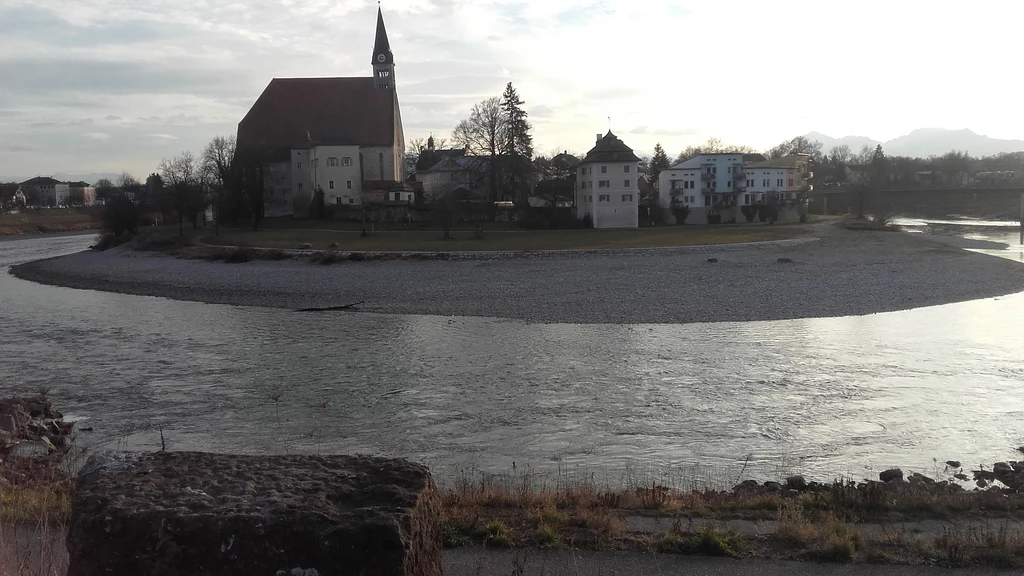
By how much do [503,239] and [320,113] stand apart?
116ft

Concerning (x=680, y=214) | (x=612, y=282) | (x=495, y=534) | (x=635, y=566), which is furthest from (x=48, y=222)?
(x=635, y=566)

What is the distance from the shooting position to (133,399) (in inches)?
551

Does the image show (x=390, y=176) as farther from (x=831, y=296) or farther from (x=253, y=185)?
(x=831, y=296)

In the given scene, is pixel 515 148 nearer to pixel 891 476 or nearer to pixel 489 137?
pixel 489 137

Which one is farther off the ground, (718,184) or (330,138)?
(330,138)

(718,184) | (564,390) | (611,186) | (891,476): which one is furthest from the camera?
(718,184)

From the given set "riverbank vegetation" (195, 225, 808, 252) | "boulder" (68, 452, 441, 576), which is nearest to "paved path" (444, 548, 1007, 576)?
"boulder" (68, 452, 441, 576)

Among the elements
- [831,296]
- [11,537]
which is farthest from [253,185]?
[11,537]

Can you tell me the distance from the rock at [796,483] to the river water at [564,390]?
0.73m

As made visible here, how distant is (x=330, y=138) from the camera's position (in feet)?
241

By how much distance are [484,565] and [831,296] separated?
24.2 metres

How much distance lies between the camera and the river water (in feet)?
34.6

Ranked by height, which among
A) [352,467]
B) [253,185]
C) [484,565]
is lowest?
[484,565]

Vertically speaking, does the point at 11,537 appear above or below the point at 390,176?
below
